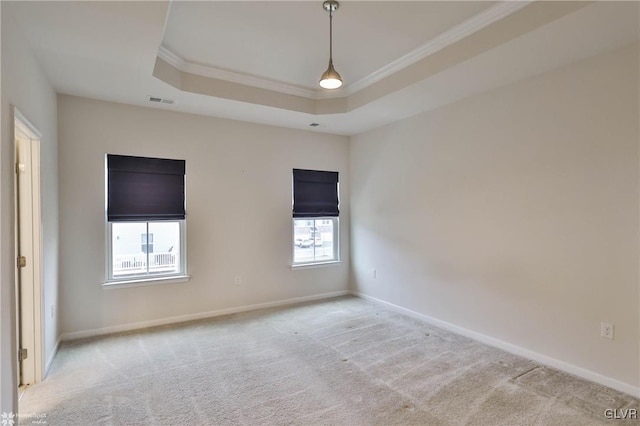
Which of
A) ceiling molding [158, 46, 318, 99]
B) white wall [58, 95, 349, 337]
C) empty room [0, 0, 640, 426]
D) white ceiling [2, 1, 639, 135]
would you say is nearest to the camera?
white ceiling [2, 1, 639, 135]

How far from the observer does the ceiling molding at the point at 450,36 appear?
8.17 ft

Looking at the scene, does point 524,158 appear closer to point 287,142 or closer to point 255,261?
point 287,142

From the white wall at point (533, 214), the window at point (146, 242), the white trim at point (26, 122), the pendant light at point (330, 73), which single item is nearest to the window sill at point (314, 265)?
the white wall at point (533, 214)

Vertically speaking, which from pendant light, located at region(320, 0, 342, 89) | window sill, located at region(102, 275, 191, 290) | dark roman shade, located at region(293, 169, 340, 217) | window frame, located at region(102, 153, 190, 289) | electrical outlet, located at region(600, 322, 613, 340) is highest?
pendant light, located at region(320, 0, 342, 89)

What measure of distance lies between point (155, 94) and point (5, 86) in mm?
1726

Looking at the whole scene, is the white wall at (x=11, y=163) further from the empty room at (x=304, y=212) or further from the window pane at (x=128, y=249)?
the window pane at (x=128, y=249)

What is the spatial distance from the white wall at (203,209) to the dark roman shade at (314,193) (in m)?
Answer: 0.12

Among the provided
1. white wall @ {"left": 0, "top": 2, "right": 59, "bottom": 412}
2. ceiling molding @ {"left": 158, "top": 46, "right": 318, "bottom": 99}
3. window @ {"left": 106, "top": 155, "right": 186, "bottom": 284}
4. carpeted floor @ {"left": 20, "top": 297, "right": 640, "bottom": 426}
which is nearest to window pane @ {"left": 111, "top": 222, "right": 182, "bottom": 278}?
window @ {"left": 106, "top": 155, "right": 186, "bottom": 284}

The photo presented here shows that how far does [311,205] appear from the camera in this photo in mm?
5258

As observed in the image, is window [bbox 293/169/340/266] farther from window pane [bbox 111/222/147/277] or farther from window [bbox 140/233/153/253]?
window pane [bbox 111/222/147/277]

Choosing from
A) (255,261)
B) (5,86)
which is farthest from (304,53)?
(255,261)

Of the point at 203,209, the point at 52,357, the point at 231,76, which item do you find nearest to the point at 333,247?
the point at 203,209

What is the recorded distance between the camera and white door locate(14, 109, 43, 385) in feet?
8.94

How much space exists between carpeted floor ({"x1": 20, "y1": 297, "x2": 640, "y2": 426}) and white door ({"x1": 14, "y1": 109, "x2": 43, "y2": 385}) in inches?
9.6
